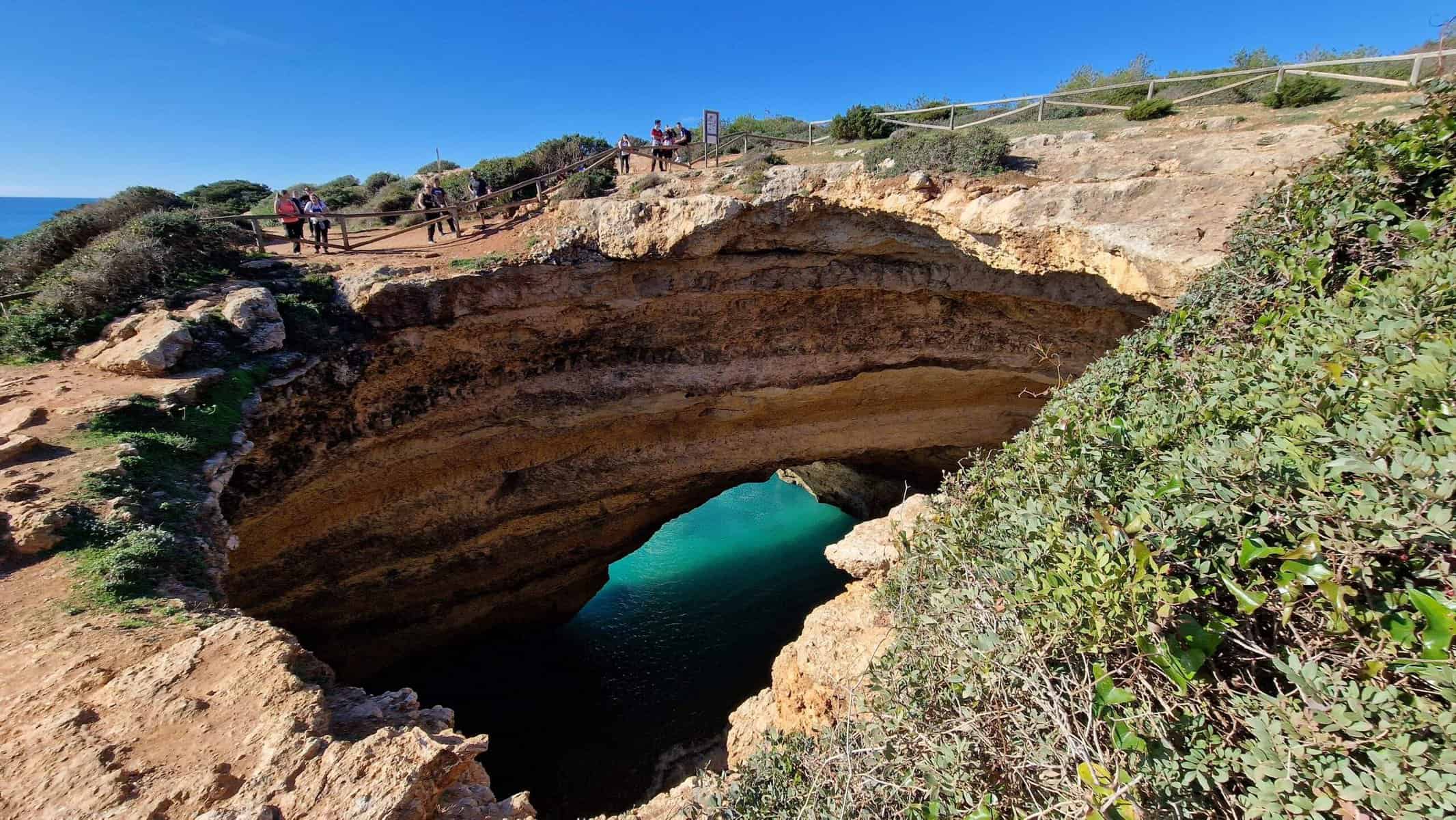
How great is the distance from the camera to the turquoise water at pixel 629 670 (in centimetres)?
1048

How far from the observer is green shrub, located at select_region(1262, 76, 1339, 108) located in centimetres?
876

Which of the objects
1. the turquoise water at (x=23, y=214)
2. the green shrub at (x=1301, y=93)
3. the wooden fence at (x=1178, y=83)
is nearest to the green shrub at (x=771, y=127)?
the wooden fence at (x=1178, y=83)

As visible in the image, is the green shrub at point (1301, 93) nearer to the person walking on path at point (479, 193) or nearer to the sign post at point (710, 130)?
the sign post at point (710, 130)

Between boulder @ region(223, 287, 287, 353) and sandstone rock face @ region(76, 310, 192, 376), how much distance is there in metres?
0.55

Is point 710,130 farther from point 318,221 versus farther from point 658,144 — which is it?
point 318,221

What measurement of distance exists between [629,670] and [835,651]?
828cm

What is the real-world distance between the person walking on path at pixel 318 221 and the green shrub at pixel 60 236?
3.35 meters

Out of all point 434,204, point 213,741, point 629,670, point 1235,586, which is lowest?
point 629,670

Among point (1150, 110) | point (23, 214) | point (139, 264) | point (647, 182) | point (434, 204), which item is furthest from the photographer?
point (23, 214)

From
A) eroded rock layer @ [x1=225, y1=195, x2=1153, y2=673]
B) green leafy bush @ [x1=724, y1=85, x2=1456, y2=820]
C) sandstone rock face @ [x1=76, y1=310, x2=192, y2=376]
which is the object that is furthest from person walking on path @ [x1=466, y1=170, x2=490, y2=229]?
green leafy bush @ [x1=724, y1=85, x2=1456, y2=820]

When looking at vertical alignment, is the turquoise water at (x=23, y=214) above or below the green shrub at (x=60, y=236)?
above

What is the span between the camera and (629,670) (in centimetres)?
1266

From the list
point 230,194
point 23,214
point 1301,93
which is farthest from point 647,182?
point 23,214

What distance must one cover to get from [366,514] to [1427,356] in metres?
11.5
